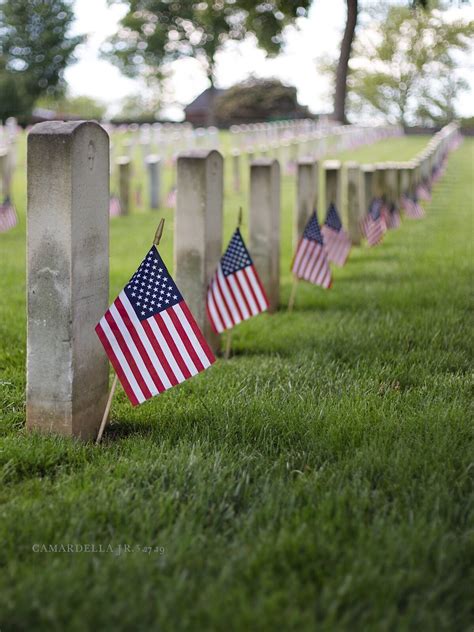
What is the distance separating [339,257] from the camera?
966 cm

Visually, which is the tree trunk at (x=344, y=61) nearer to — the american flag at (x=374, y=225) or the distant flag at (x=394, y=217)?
the distant flag at (x=394, y=217)

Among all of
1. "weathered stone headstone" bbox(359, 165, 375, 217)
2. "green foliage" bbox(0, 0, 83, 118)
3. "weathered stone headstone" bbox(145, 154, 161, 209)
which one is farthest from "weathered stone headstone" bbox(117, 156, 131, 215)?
"green foliage" bbox(0, 0, 83, 118)

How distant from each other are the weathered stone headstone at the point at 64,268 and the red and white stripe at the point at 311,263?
11.7ft

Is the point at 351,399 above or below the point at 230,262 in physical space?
below

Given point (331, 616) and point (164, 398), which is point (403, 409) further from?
point (331, 616)

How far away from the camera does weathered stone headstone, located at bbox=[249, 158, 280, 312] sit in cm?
791

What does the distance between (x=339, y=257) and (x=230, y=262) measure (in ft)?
12.4

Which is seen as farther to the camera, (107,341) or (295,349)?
(295,349)

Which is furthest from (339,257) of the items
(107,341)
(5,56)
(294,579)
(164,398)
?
(5,56)

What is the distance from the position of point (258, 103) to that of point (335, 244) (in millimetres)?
54931

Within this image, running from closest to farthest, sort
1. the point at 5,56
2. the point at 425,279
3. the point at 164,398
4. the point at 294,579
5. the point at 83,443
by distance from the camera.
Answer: the point at 294,579
the point at 83,443
the point at 164,398
the point at 425,279
the point at 5,56

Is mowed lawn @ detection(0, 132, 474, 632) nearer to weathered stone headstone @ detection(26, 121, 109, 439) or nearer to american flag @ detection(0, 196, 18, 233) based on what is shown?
weathered stone headstone @ detection(26, 121, 109, 439)

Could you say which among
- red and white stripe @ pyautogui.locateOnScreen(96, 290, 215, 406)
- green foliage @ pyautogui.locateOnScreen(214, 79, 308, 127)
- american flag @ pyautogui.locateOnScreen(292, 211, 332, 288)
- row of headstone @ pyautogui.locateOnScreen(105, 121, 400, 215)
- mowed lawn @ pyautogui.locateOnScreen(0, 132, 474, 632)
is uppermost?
green foliage @ pyautogui.locateOnScreen(214, 79, 308, 127)

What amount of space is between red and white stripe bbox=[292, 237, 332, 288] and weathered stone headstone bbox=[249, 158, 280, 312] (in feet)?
1.16
